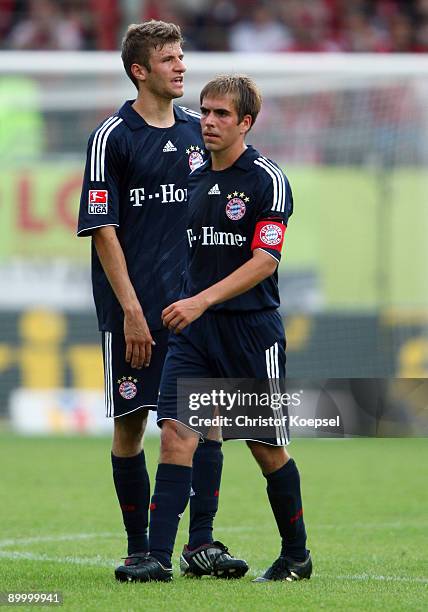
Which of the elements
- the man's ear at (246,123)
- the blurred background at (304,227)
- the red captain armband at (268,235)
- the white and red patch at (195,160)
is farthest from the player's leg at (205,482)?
the blurred background at (304,227)

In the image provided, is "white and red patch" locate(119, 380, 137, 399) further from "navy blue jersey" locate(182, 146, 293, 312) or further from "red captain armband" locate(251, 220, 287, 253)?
"red captain armband" locate(251, 220, 287, 253)

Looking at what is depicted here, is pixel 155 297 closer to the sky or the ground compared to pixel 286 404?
closer to the sky

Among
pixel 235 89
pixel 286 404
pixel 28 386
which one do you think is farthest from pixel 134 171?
pixel 28 386

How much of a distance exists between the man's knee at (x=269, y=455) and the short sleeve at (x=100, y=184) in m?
1.11

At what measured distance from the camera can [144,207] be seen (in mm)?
5746

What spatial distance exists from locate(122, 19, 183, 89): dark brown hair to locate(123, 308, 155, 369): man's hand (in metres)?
1.09

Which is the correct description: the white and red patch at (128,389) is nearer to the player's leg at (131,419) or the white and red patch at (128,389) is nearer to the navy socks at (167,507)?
the player's leg at (131,419)

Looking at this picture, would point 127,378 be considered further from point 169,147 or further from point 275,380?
point 169,147

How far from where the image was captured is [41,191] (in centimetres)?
1361

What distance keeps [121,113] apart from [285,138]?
8.20 m

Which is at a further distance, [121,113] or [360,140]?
[360,140]

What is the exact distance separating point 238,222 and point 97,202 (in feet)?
2.15

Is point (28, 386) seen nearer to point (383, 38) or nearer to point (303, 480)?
point (303, 480)

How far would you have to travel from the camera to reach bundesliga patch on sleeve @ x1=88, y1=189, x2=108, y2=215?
18.3 ft
